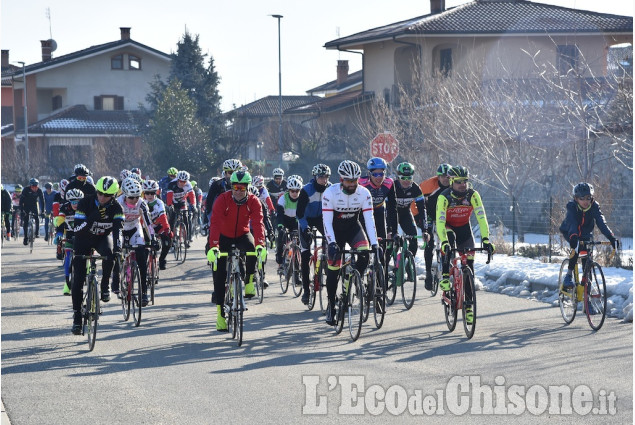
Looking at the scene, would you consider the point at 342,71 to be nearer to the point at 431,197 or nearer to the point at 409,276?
the point at 431,197

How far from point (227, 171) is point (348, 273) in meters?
5.59

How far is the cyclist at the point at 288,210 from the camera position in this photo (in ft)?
51.6

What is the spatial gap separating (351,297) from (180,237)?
38.2 feet

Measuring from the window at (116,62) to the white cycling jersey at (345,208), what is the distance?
59.6m

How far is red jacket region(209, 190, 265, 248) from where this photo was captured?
11.3 meters

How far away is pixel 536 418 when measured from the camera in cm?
748

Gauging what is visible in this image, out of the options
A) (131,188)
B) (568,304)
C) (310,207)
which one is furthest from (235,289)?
(568,304)

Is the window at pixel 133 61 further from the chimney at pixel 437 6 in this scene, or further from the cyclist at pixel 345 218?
the cyclist at pixel 345 218

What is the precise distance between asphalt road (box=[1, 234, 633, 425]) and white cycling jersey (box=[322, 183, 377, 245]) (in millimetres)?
1294

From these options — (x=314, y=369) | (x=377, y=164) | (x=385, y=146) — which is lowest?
(x=314, y=369)

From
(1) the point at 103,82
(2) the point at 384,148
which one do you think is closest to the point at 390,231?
(2) the point at 384,148

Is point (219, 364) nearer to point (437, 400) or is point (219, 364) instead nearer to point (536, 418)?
point (437, 400)

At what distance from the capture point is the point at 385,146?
23641mm

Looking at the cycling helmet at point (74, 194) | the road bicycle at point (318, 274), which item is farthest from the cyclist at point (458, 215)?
the cycling helmet at point (74, 194)
